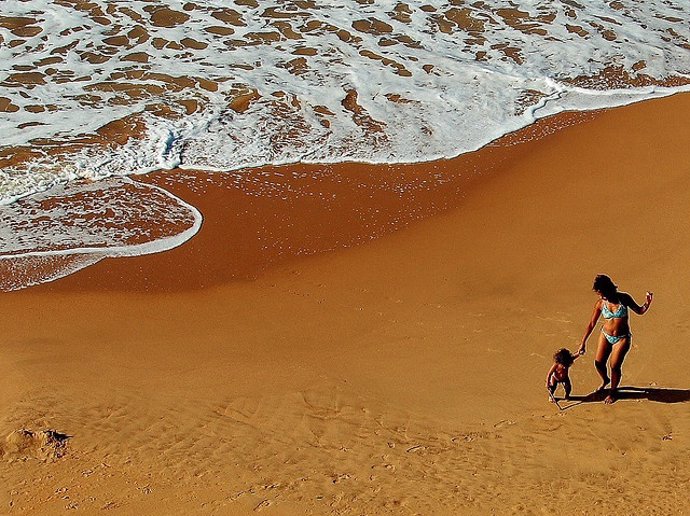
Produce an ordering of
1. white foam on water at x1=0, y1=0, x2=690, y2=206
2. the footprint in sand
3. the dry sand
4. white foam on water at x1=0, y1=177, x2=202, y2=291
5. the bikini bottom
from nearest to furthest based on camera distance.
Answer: the dry sand < the footprint in sand < the bikini bottom < white foam on water at x1=0, y1=177, x2=202, y2=291 < white foam on water at x1=0, y1=0, x2=690, y2=206

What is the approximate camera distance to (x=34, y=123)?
11.6 metres

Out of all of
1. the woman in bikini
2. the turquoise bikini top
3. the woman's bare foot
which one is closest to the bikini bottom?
the woman in bikini

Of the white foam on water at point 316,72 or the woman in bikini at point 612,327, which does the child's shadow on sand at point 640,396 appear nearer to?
the woman in bikini at point 612,327

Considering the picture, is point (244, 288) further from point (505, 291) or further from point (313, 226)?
point (505, 291)

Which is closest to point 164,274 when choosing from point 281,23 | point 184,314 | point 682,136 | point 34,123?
point 184,314

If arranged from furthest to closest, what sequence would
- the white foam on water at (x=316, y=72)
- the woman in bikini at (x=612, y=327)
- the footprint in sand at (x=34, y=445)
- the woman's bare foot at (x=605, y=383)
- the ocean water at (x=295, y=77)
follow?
the white foam on water at (x=316, y=72), the ocean water at (x=295, y=77), the woman's bare foot at (x=605, y=383), the woman in bikini at (x=612, y=327), the footprint in sand at (x=34, y=445)

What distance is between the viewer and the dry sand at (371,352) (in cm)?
566

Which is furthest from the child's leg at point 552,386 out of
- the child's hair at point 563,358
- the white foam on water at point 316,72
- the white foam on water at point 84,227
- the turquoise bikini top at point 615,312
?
the white foam on water at point 316,72

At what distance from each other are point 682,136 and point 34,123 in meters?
9.22

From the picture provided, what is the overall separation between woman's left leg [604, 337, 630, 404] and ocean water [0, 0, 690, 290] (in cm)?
484

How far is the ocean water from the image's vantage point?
36.2ft

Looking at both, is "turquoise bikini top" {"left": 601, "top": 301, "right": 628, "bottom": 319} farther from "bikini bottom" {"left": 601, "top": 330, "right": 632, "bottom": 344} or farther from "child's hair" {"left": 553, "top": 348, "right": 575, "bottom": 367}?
"child's hair" {"left": 553, "top": 348, "right": 575, "bottom": 367}

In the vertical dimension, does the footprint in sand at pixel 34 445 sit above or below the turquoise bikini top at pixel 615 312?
below

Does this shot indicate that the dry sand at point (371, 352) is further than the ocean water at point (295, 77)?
No
